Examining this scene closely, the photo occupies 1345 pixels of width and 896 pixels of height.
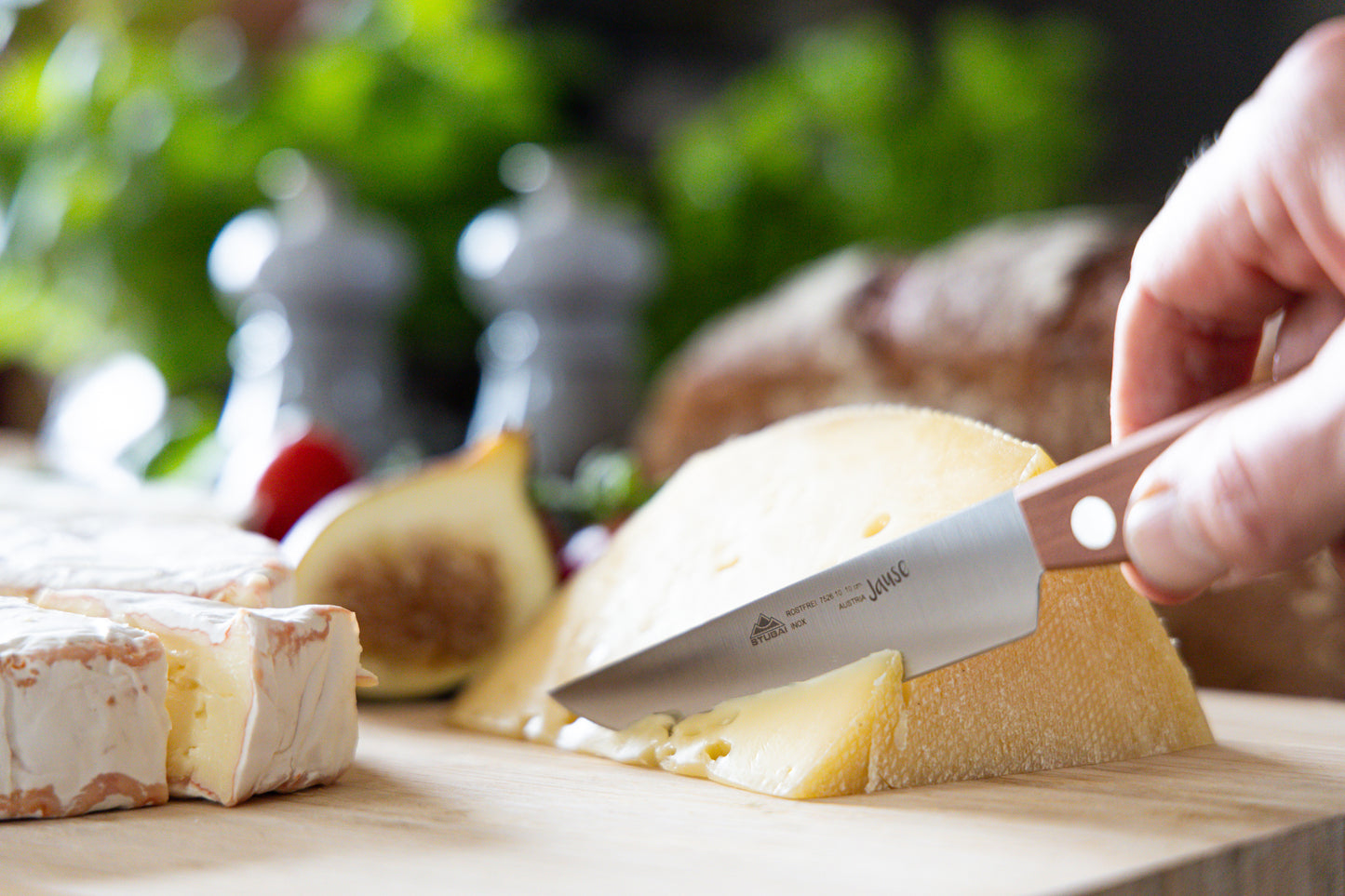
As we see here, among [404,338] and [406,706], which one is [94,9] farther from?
[406,706]

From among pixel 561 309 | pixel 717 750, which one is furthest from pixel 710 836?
pixel 561 309

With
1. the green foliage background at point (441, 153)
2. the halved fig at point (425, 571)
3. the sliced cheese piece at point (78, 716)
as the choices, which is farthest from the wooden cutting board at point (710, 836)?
the green foliage background at point (441, 153)

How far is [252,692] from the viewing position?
880 mm

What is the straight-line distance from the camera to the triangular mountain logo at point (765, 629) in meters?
0.98

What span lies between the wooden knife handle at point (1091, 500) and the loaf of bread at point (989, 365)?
0.71 m

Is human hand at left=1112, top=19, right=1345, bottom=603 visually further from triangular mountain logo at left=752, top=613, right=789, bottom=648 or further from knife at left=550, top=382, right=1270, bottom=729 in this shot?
triangular mountain logo at left=752, top=613, right=789, bottom=648

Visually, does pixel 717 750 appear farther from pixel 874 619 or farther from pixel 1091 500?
pixel 1091 500

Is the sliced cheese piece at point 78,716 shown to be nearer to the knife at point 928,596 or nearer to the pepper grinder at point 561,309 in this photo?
the knife at point 928,596

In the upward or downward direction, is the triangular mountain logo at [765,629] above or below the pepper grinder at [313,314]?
below

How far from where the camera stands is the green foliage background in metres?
2.76

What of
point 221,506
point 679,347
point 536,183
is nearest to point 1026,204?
point 679,347

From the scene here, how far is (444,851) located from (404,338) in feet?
7.42

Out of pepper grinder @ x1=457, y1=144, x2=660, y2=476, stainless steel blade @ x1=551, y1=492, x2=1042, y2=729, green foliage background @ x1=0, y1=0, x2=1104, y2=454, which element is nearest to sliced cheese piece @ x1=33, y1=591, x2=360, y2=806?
stainless steel blade @ x1=551, y1=492, x2=1042, y2=729

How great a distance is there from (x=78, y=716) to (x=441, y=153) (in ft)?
7.09
